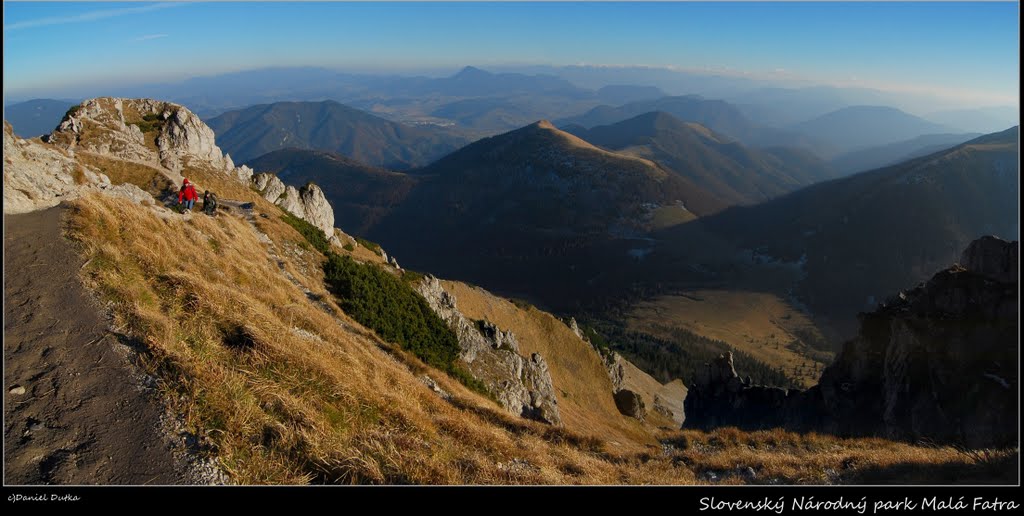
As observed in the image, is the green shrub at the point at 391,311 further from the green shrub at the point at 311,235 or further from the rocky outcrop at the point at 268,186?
the rocky outcrop at the point at 268,186

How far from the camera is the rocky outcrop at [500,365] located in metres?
37.3

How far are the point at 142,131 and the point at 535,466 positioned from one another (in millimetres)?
60107

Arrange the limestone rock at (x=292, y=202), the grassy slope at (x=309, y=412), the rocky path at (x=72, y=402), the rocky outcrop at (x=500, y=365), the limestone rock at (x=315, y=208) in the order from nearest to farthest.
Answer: the rocky path at (x=72, y=402) < the grassy slope at (x=309, y=412) < the rocky outcrop at (x=500, y=365) < the limestone rock at (x=292, y=202) < the limestone rock at (x=315, y=208)

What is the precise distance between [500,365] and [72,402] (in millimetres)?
34538

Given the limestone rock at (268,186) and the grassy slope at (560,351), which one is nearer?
the limestone rock at (268,186)

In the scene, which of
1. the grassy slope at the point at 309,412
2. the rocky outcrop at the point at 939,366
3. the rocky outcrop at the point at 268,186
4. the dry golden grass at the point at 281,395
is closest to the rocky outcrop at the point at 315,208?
the rocky outcrop at the point at 268,186

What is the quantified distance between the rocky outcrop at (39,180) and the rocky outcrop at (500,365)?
24084 mm

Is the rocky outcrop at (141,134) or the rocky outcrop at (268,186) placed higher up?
the rocky outcrop at (141,134)

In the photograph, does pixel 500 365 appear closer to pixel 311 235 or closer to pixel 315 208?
pixel 311 235

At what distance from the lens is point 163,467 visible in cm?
704

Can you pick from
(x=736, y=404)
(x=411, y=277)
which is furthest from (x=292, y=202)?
(x=736, y=404)

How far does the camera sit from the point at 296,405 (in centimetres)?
902

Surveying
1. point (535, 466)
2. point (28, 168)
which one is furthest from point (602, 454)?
point (28, 168)

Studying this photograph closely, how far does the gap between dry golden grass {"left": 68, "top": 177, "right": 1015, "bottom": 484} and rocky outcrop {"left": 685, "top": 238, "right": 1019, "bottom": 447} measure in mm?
15142
